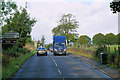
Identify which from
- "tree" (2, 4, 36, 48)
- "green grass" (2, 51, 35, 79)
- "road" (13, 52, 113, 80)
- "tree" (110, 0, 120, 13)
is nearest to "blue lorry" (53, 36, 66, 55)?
"tree" (2, 4, 36, 48)

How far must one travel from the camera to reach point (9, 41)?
91.8 ft

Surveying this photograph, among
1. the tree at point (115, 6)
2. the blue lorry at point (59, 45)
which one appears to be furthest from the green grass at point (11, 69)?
the blue lorry at point (59, 45)

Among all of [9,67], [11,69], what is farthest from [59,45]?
[11,69]

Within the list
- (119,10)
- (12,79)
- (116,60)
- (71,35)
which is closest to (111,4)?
(119,10)

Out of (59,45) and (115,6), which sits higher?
(115,6)

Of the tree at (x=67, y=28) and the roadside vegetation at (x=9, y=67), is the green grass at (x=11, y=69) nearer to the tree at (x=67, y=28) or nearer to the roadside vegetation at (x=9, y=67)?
the roadside vegetation at (x=9, y=67)

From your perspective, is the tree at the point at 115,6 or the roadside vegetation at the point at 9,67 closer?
the roadside vegetation at the point at 9,67

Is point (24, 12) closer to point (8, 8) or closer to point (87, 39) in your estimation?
point (8, 8)

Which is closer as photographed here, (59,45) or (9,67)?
(9,67)

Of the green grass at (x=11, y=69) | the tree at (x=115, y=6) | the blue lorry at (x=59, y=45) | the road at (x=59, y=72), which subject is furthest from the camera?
the blue lorry at (x=59, y=45)

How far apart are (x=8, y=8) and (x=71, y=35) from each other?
63161 mm

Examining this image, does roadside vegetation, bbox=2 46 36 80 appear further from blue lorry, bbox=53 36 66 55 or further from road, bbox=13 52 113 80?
blue lorry, bbox=53 36 66 55

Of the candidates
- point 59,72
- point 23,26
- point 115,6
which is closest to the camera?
point 59,72

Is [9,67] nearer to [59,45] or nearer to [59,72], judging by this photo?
[59,72]
